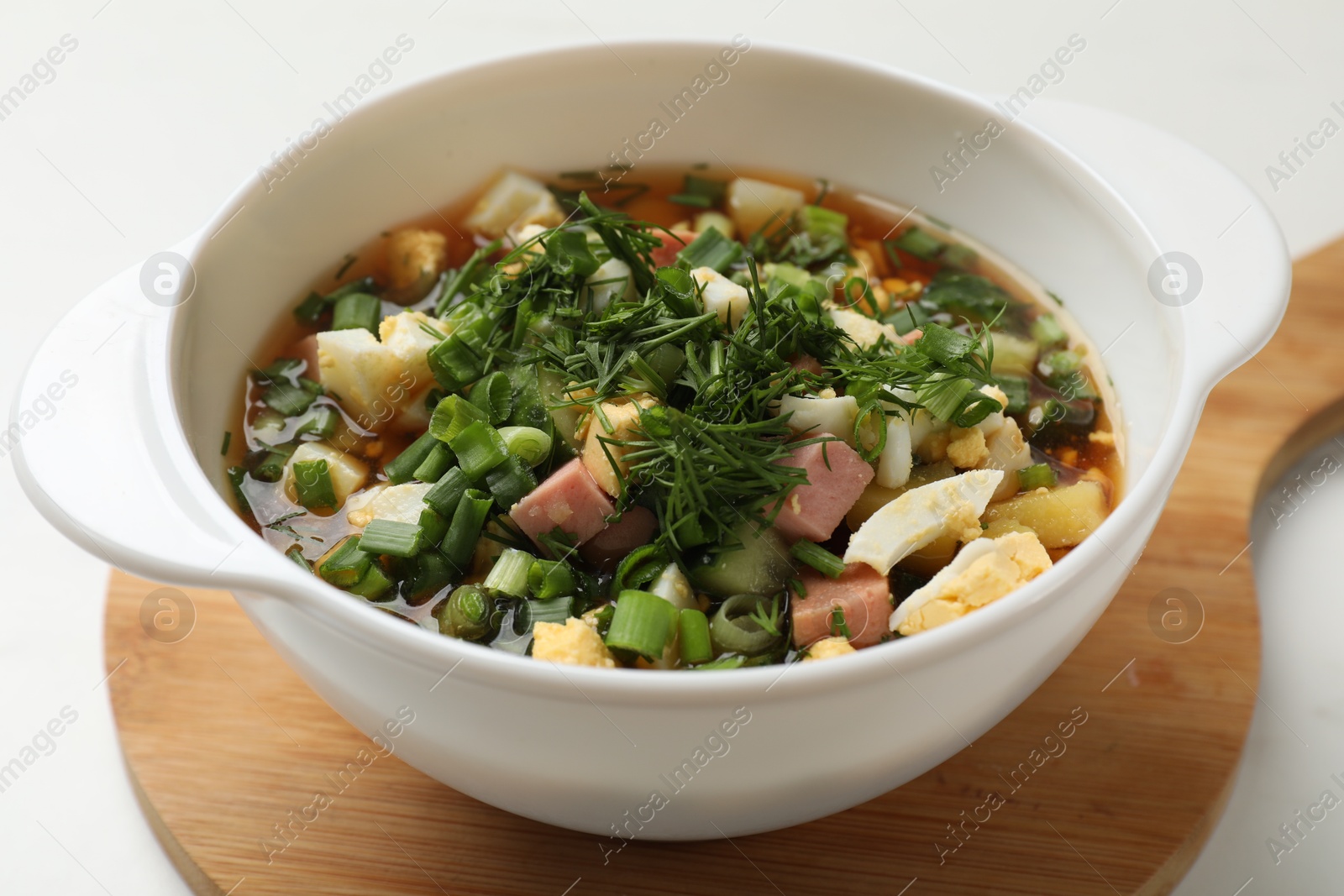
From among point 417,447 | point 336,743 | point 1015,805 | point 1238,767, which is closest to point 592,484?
point 417,447

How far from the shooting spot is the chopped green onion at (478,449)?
1747 mm

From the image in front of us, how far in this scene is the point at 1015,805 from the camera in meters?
1.80

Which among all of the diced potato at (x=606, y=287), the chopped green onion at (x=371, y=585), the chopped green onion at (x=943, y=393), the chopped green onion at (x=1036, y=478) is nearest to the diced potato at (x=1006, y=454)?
the chopped green onion at (x=1036, y=478)

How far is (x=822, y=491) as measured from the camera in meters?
1.65

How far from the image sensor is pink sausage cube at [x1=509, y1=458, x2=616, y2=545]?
1.67 meters

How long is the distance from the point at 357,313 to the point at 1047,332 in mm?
1350

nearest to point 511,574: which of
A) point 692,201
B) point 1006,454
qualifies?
point 1006,454

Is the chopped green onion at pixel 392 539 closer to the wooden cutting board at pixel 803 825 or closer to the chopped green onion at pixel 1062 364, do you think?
the wooden cutting board at pixel 803 825

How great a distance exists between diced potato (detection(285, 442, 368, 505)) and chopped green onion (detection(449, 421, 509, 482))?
0.25 meters

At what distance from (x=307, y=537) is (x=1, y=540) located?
126 cm

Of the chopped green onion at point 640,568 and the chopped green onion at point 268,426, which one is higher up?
the chopped green onion at point 268,426

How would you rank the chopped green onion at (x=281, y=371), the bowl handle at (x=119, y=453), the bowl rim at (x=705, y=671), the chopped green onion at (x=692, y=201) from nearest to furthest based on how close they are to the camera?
1. the bowl rim at (x=705, y=671)
2. the bowl handle at (x=119, y=453)
3. the chopped green onion at (x=281, y=371)
4. the chopped green onion at (x=692, y=201)

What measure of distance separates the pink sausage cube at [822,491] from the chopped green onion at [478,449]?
0.46m

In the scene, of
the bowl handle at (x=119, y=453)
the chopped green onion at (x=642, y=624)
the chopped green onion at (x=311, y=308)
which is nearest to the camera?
the bowl handle at (x=119, y=453)
